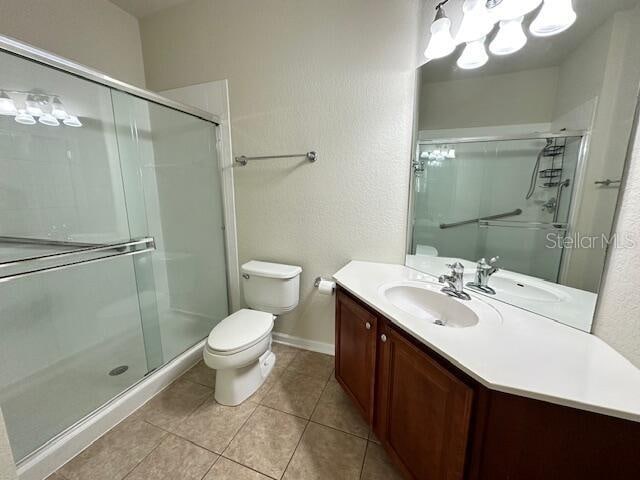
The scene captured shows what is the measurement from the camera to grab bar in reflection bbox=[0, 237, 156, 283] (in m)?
1.10

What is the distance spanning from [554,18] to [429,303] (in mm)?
1227

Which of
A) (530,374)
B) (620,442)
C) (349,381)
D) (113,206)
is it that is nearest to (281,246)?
(349,381)

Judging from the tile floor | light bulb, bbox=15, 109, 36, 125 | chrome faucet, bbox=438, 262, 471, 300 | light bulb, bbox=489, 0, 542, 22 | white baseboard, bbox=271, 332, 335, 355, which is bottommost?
the tile floor

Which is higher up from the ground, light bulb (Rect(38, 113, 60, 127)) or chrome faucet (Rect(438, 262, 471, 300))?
light bulb (Rect(38, 113, 60, 127))

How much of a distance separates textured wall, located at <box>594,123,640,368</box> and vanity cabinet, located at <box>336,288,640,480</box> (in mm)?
290

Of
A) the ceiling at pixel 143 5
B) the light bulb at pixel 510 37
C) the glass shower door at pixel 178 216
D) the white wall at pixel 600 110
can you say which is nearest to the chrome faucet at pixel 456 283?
the white wall at pixel 600 110

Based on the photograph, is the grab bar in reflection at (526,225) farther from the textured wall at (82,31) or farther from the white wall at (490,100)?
the textured wall at (82,31)

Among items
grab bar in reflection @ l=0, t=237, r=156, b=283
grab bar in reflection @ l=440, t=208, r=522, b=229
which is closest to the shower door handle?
grab bar in reflection @ l=440, t=208, r=522, b=229

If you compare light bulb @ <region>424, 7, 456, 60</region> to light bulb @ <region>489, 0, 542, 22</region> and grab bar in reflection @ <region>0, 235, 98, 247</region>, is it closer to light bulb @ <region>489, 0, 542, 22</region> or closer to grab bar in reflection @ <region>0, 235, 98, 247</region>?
light bulb @ <region>489, 0, 542, 22</region>

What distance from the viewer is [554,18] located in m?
0.93

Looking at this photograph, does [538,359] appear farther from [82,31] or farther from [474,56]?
[82,31]

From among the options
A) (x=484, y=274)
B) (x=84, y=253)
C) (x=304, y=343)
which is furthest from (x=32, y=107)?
(x=484, y=274)

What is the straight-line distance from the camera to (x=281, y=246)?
1.96 metres

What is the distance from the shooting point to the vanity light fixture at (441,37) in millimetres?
1176
